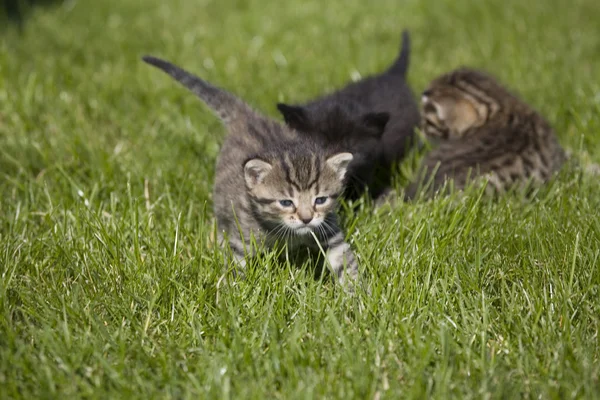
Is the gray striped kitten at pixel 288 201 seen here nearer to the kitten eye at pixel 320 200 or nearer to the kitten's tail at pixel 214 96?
the kitten eye at pixel 320 200

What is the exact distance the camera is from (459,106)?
507 centimetres

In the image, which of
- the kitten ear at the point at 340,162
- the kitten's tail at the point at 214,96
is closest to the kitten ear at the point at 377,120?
the kitten ear at the point at 340,162

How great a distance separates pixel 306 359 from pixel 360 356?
23 centimetres

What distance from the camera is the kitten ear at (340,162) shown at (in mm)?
3518

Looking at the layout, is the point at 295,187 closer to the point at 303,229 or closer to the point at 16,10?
the point at 303,229

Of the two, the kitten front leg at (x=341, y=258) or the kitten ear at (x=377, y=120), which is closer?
the kitten front leg at (x=341, y=258)

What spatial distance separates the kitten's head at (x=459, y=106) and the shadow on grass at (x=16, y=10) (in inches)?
203

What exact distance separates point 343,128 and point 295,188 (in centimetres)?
92

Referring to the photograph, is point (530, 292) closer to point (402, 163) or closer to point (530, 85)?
point (402, 163)

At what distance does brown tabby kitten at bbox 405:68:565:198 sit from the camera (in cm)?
446

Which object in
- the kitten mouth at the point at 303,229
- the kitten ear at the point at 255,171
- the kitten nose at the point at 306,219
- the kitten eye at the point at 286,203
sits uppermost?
the kitten ear at the point at 255,171

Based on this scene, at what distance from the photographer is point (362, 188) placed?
14.5 feet

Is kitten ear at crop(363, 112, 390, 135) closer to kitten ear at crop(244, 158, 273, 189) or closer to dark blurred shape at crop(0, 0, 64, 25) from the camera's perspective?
kitten ear at crop(244, 158, 273, 189)

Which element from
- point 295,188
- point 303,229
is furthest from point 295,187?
point 303,229
